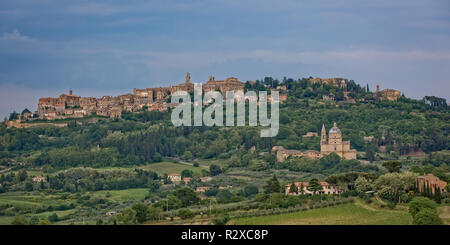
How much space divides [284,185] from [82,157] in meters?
28.9

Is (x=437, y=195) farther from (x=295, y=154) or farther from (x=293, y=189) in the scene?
(x=295, y=154)

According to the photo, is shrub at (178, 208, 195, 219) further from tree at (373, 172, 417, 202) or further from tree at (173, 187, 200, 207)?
tree at (373, 172, 417, 202)

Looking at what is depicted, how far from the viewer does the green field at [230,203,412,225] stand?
31109 mm

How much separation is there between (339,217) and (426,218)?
5554 mm

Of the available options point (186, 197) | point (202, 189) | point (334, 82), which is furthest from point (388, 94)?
point (186, 197)

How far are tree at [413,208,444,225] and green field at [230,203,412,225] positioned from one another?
1.57 m

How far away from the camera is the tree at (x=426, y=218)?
27717 mm

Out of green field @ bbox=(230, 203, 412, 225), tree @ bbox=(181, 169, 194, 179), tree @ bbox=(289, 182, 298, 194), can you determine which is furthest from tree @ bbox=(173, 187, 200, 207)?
tree @ bbox=(181, 169, 194, 179)

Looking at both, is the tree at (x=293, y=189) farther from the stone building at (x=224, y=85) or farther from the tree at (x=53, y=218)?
the stone building at (x=224, y=85)

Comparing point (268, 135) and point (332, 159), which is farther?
point (268, 135)

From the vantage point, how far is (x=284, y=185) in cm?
4400

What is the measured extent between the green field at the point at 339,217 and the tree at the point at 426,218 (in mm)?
1571
